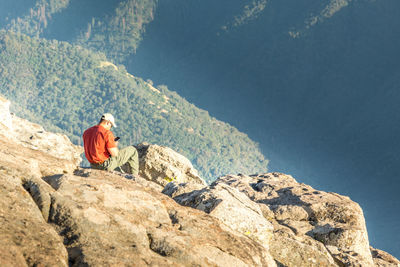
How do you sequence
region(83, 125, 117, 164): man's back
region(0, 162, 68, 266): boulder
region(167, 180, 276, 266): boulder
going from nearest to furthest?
region(0, 162, 68, 266): boulder
region(167, 180, 276, 266): boulder
region(83, 125, 117, 164): man's back

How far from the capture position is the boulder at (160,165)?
17891 millimetres

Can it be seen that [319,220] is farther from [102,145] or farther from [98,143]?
[98,143]

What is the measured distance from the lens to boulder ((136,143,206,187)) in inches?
704

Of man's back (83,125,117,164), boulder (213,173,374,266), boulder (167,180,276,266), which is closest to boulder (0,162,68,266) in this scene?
boulder (167,180,276,266)

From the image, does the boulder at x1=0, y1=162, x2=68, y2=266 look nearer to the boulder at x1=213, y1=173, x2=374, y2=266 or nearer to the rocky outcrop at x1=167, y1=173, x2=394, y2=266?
the rocky outcrop at x1=167, y1=173, x2=394, y2=266

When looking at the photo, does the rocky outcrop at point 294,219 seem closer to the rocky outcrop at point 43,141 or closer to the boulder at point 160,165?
the boulder at point 160,165

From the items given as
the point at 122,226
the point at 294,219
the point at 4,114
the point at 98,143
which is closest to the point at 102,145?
the point at 98,143

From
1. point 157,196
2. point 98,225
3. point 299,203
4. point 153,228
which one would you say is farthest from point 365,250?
point 98,225

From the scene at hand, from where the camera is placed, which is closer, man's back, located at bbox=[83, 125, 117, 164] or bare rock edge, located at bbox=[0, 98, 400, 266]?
bare rock edge, located at bbox=[0, 98, 400, 266]

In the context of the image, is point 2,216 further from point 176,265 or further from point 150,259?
point 176,265

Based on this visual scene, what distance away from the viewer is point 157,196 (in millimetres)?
7613

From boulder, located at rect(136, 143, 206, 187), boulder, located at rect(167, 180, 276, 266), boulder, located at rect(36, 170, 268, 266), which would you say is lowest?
boulder, located at rect(36, 170, 268, 266)

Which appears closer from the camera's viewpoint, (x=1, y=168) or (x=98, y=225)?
(x=98, y=225)

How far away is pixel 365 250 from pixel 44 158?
981 centimetres
